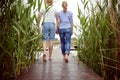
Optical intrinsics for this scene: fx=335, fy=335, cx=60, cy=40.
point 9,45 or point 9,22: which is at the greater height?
point 9,22

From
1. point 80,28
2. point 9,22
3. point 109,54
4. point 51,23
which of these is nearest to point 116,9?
point 109,54

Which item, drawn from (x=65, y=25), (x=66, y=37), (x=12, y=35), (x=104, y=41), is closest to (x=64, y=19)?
(x=65, y=25)

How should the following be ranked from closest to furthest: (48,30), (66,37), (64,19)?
(48,30) < (64,19) < (66,37)

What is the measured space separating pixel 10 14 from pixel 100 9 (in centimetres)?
100

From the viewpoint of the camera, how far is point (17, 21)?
3.57 m

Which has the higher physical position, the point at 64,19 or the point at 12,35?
the point at 64,19

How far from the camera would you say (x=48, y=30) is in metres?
6.11

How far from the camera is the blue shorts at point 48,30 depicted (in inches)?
239

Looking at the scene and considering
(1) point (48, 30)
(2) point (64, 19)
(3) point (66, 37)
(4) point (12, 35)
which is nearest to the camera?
(4) point (12, 35)

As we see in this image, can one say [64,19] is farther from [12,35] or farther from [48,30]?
[12,35]

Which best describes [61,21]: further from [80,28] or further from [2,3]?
[2,3]

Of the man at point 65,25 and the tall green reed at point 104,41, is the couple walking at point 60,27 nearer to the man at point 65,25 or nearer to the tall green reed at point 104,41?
the man at point 65,25

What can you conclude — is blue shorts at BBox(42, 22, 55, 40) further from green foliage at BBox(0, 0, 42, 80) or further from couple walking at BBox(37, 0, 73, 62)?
green foliage at BBox(0, 0, 42, 80)

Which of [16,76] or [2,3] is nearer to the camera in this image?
[2,3]
